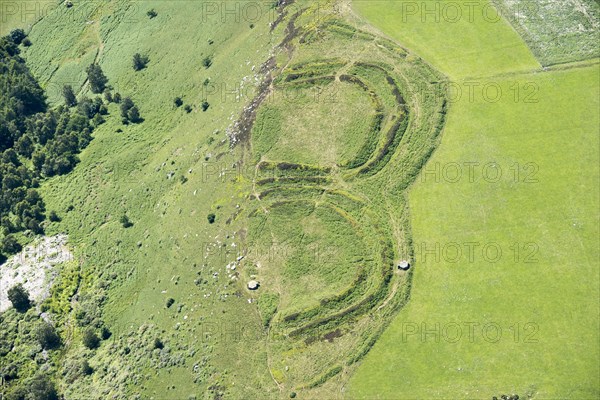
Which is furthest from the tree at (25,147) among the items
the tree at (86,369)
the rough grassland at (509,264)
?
the rough grassland at (509,264)

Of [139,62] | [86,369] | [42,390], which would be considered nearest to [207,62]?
[139,62]

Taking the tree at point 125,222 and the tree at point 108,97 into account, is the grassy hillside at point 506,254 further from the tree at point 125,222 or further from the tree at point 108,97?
the tree at point 108,97

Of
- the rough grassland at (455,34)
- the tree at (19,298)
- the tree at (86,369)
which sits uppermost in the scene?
→ the rough grassland at (455,34)

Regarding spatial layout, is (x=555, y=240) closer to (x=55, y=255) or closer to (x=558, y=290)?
(x=558, y=290)

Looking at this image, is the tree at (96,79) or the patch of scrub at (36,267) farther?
the tree at (96,79)

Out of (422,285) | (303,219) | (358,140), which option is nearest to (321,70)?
(358,140)
